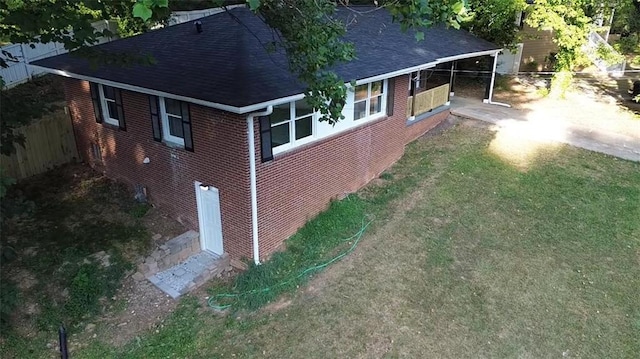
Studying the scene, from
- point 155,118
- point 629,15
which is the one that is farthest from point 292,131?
point 629,15

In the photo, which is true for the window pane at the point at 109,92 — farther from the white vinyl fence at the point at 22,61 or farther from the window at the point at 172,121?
the white vinyl fence at the point at 22,61

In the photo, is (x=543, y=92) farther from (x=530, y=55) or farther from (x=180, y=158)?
(x=180, y=158)

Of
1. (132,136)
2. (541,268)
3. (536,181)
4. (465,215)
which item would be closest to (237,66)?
(132,136)

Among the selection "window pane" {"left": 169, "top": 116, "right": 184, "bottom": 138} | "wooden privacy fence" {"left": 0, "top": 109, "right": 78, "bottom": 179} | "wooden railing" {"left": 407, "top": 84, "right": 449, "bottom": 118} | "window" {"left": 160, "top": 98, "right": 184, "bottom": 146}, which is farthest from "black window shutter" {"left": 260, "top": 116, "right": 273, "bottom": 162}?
"wooden privacy fence" {"left": 0, "top": 109, "right": 78, "bottom": 179}

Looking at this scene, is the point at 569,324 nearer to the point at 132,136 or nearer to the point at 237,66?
the point at 237,66

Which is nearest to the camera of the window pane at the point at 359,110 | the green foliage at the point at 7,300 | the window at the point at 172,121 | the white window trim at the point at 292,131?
the green foliage at the point at 7,300

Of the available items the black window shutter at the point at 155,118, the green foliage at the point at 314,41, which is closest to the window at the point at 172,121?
the black window shutter at the point at 155,118
